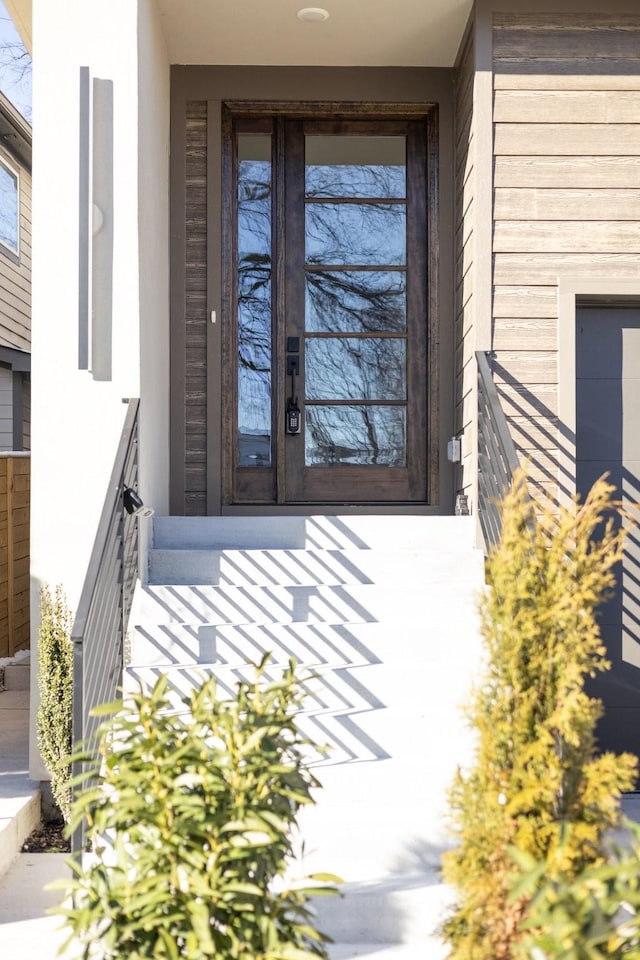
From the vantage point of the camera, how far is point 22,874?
3.60m

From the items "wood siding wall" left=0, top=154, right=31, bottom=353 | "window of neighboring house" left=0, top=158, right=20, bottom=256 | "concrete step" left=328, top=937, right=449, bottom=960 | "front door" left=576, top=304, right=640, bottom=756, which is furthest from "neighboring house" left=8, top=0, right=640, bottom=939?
"window of neighboring house" left=0, top=158, right=20, bottom=256

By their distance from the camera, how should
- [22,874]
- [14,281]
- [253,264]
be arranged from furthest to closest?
[14,281]
[253,264]
[22,874]

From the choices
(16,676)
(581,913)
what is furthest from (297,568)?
(16,676)

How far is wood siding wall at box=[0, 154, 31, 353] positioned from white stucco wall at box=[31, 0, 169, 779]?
585 centimetres

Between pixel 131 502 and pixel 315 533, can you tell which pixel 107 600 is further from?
pixel 315 533

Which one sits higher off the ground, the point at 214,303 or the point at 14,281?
the point at 14,281

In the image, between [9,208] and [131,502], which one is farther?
[9,208]

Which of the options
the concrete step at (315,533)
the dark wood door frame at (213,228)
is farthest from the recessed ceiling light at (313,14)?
the concrete step at (315,533)

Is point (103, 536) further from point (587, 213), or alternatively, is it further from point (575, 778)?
point (587, 213)

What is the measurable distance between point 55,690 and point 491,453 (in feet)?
6.59

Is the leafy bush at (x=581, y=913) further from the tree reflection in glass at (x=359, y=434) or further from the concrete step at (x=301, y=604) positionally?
the tree reflection in glass at (x=359, y=434)

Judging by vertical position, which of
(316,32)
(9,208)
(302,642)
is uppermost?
(9,208)

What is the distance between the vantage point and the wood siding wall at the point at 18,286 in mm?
10031

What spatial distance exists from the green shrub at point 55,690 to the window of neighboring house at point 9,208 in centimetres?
684
